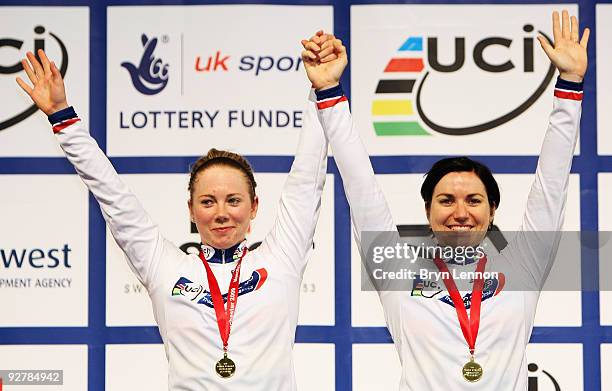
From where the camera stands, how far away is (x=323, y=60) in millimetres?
2760

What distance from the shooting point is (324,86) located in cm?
273

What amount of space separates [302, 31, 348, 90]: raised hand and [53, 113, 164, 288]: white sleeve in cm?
66

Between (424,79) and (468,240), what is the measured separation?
→ 1.32m

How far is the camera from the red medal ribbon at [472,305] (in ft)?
8.90

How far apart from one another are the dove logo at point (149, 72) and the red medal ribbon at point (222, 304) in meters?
1.35

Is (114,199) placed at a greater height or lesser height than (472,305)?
greater

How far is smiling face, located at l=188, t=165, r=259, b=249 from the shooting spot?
112 inches

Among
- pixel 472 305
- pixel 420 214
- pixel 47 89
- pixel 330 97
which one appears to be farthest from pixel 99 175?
pixel 420 214

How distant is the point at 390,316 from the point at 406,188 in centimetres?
117

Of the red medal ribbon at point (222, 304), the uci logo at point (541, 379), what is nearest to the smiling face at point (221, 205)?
the red medal ribbon at point (222, 304)

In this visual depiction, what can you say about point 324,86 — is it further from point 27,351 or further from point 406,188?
point 27,351

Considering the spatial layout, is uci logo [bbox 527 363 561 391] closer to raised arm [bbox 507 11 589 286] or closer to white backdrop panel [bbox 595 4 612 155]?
white backdrop panel [bbox 595 4 612 155]
